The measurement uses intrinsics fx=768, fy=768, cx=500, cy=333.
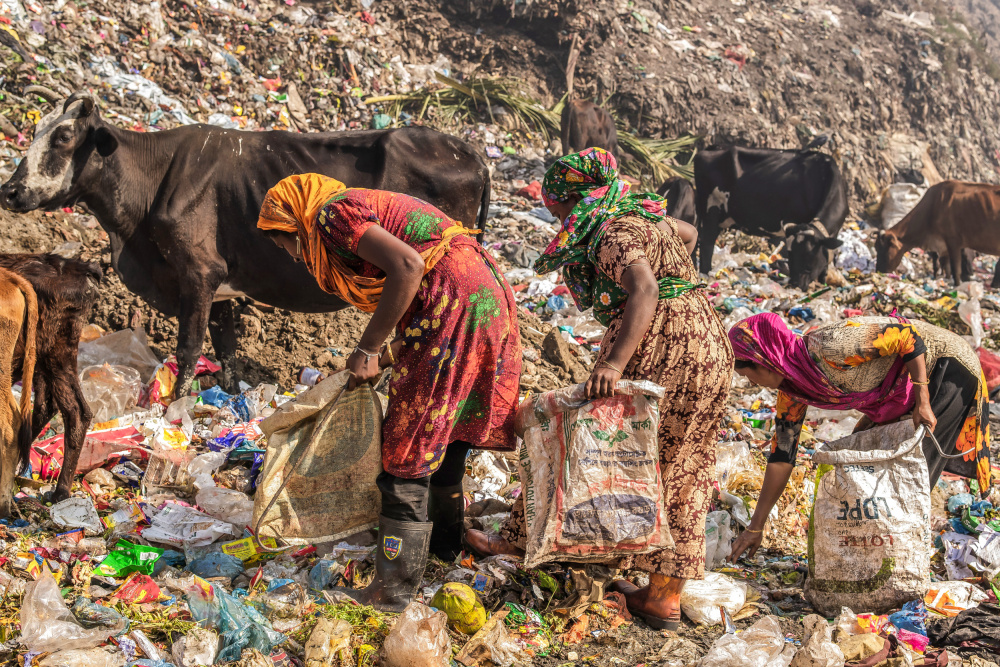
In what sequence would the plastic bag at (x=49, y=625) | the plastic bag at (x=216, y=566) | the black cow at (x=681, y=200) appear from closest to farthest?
the plastic bag at (x=49, y=625), the plastic bag at (x=216, y=566), the black cow at (x=681, y=200)

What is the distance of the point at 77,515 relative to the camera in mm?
3184

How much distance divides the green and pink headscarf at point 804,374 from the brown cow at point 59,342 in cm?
290

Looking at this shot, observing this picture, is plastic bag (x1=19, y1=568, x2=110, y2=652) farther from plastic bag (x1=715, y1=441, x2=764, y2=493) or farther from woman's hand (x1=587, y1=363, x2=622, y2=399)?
plastic bag (x1=715, y1=441, x2=764, y2=493)

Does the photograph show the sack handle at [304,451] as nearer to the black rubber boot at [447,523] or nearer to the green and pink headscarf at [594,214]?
the black rubber boot at [447,523]

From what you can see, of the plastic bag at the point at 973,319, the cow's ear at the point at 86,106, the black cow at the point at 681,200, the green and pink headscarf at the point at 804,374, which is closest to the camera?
the green and pink headscarf at the point at 804,374

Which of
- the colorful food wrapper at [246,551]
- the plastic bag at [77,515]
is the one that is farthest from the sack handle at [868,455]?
the plastic bag at [77,515]

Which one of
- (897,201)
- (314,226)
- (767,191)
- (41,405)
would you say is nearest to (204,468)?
(41,405)

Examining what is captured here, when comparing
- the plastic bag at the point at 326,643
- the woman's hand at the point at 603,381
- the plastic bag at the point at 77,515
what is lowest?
the plastic bag at the point at 77,515

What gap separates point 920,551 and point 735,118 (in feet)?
44.0

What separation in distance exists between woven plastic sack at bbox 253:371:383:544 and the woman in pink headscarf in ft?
5.36

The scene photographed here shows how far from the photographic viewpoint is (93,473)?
3.65 metres

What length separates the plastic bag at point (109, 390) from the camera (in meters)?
4.32

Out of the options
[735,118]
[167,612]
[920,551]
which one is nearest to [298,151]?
[167,612]

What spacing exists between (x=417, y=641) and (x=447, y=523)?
0.84 metres
